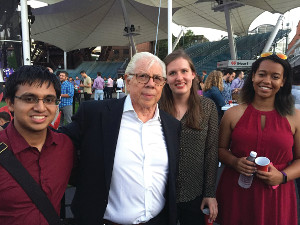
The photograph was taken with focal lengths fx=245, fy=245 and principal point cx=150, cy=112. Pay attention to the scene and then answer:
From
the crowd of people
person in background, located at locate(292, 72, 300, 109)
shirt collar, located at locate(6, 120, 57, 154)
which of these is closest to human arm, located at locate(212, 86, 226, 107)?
person in background, located at locate(292, 72, 300, 109)

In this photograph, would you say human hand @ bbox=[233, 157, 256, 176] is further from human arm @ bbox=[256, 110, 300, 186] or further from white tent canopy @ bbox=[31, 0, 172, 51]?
white tent canopy @ bbox=[31, 0, 172, 51]

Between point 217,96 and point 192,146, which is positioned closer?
point 192,146

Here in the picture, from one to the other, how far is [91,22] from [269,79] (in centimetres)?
3455

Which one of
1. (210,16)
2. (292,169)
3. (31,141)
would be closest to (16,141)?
(31,141)

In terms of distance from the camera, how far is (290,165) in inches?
71.8

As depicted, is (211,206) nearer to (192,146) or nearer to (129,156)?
(192,146)

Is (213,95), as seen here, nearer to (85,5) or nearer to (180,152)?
(180,152)

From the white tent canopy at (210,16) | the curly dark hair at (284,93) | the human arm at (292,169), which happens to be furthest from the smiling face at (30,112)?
the white tent canopy at (210,16)

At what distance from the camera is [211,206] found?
1.86 metres

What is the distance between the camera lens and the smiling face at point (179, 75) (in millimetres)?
1912

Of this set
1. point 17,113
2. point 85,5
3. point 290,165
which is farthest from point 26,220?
point 85,5

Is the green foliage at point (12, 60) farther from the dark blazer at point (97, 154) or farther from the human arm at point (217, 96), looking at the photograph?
the dark blazer at point (97, 154)

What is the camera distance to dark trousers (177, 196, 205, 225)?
1.92 metres

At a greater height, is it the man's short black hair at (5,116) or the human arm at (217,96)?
the human arm at (217,96)
